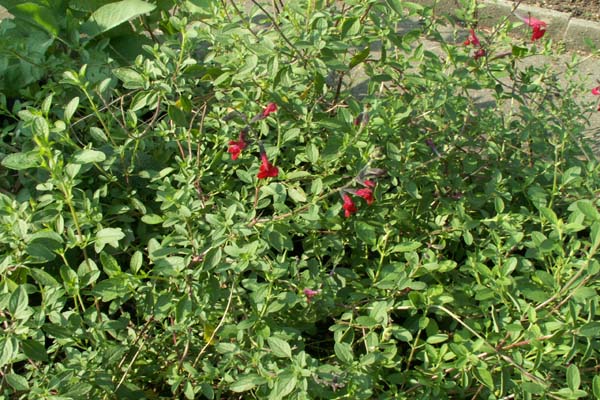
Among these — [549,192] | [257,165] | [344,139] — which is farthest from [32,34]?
[549,192]

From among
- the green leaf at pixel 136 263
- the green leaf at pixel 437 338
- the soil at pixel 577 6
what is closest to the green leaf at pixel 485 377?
the green leaf at pixel 437 338

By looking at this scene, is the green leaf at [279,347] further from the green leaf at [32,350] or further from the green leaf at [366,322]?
the green leaf at [32,350]

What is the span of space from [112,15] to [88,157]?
143cm

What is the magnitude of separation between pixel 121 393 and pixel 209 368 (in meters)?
0.25

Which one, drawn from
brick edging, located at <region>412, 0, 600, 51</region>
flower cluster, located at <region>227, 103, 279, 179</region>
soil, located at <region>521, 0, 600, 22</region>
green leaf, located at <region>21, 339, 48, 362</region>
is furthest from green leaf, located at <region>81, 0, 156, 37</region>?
soil, located at <region>521, 0, 600, 22</region>

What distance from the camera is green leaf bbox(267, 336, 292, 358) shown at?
5.26ft

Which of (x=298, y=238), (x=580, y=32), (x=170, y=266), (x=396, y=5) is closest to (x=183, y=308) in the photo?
(x=170, y=266)

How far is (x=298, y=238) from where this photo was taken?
2.33m

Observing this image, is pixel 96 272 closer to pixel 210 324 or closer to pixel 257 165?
pixel 210 324

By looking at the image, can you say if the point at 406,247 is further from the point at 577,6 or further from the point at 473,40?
the point at 577,6

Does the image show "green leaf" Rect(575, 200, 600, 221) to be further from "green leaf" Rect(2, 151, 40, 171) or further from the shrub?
"green leaf" Rect(2, 151, 40, 171)

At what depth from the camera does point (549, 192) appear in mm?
2211

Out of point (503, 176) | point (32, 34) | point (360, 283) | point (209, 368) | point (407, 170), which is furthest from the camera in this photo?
point (32, 34)

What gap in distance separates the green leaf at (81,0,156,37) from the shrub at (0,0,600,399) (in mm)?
434
